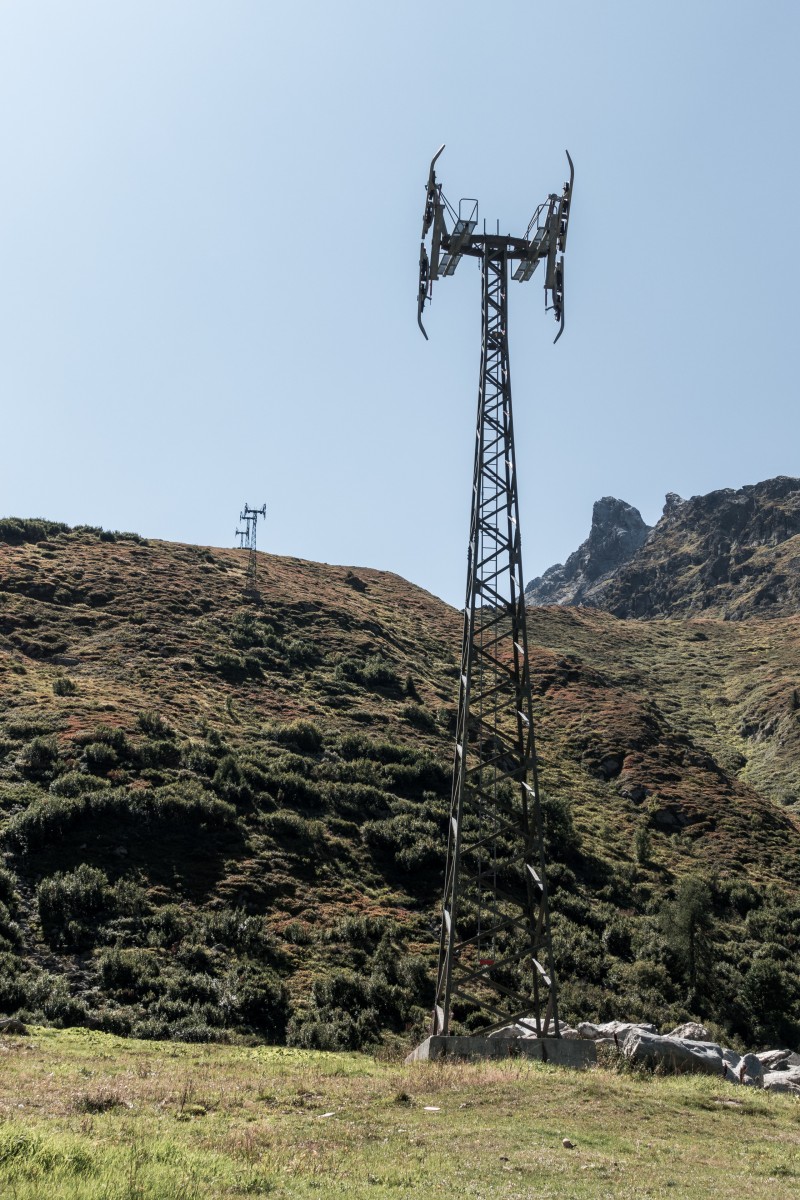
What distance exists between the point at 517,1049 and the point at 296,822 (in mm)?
18662

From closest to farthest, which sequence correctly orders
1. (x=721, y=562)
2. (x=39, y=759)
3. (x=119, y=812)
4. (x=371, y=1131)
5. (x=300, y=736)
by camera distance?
(x=371, y=1131), (x=119, y=812), (x=39, y=759), (x=300, y=736), (x=721, y=562)

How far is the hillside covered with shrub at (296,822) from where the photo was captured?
2244cm

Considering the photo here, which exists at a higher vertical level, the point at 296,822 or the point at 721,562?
the point at 721,562

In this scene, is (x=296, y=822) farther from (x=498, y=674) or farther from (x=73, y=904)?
(x=498, y=674)

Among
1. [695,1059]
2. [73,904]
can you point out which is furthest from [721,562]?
[695,1059]

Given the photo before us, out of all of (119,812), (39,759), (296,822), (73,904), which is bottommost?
(73,904)

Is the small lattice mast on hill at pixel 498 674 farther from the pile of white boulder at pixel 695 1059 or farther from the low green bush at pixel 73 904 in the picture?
the low green bush at pixel 73 904

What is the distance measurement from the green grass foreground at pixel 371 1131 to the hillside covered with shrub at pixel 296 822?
303 inches

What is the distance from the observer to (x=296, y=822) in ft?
105

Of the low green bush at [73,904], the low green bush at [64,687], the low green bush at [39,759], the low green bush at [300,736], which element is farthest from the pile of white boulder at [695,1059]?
the low green bush at [64,687]

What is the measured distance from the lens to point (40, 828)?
87.4 ft

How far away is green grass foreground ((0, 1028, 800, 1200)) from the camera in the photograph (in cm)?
726

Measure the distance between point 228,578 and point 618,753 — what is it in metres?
28.2

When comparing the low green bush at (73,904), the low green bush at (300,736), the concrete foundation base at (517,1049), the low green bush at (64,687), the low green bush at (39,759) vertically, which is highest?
the low green bush at (64,687)
